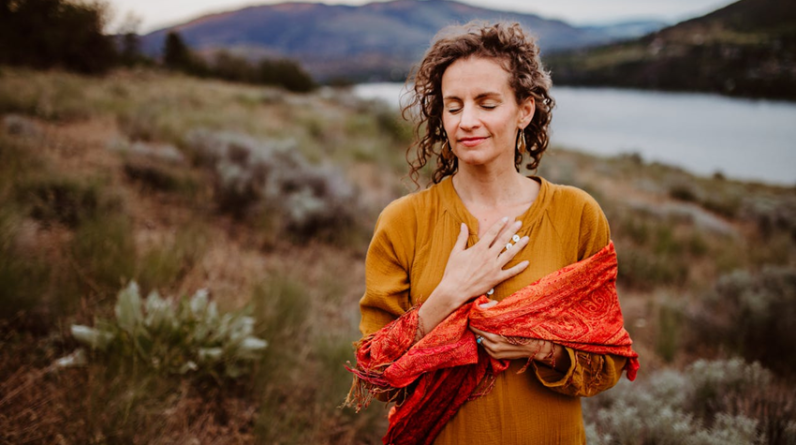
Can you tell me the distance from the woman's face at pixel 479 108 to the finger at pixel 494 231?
8.9 inches

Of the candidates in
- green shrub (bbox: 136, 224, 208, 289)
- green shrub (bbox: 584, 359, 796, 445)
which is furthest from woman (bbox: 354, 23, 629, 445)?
green shrub (bbox: 136, 224, 208, 289)

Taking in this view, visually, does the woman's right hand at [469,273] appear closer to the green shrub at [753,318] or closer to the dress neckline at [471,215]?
the dress neckline at [471,215]

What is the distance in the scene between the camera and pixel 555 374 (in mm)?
1510

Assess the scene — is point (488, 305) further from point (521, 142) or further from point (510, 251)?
point (521, 142)

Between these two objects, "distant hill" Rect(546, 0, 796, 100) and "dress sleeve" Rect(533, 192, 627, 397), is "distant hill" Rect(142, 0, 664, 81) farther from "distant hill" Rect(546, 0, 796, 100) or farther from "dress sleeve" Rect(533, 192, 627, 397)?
"dress sleeve" Rect(533, 192, 627, 397)

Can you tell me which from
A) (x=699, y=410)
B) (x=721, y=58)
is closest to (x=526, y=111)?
(x=699, y=410)

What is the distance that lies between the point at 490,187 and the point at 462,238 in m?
0.26

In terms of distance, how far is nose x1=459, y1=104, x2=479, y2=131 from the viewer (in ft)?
4.72

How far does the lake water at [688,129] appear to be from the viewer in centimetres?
2130

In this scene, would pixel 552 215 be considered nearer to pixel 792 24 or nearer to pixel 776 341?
pixel 776 341

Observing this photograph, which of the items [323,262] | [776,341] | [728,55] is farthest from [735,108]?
[323,262]

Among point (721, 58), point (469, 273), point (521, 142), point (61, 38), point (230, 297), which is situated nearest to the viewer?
point (469, 273)

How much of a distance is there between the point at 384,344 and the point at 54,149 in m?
6.49

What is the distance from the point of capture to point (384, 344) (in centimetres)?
146
